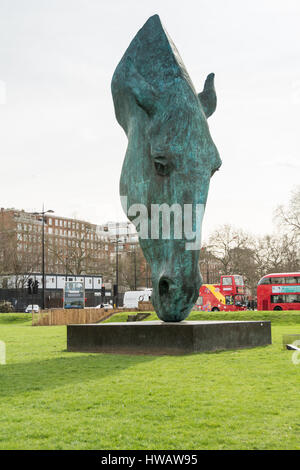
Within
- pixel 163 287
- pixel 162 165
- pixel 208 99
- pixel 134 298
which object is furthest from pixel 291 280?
pixel 162 165

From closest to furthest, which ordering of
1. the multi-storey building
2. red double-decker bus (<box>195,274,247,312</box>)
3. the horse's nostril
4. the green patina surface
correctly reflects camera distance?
the green patina surface, the horse's nostril, red double-decker bus (<box>195,274,247,312</box>), the multi-storey building

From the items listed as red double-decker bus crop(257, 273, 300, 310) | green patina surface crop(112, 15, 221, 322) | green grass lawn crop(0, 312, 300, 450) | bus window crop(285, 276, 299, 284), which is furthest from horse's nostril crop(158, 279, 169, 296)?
bus window crop(285, 276, 299, 284)

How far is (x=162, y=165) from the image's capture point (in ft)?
25.6

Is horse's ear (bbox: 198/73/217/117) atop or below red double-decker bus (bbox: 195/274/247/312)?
atop

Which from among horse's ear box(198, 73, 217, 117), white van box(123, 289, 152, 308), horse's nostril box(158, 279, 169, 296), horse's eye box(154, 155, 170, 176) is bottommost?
white van box(123, 289, 152, 308)

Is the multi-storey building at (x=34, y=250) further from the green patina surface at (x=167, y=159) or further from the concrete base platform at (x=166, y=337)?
the green patina surface at (x=167, y=159)

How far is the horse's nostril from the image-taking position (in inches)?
309

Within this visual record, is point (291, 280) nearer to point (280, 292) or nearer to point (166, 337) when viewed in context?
point (280, 292)

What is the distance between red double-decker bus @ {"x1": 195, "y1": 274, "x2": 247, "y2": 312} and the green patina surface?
110ft

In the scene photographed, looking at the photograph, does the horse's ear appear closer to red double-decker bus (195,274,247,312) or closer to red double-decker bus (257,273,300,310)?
red double-decker bus (257,273,300,310)

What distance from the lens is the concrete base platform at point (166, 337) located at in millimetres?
8250

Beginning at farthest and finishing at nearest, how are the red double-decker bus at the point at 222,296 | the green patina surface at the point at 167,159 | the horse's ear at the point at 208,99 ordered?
the red double-decker bus at the point at 222,296
the horse's ear at the point at 208,99
the green patina surface at the point at 167,159

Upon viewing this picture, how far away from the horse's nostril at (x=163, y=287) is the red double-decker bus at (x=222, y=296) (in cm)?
3353

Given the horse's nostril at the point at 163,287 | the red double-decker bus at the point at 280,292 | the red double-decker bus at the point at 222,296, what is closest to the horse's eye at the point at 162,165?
the horse's nostril at the point at 163,287
